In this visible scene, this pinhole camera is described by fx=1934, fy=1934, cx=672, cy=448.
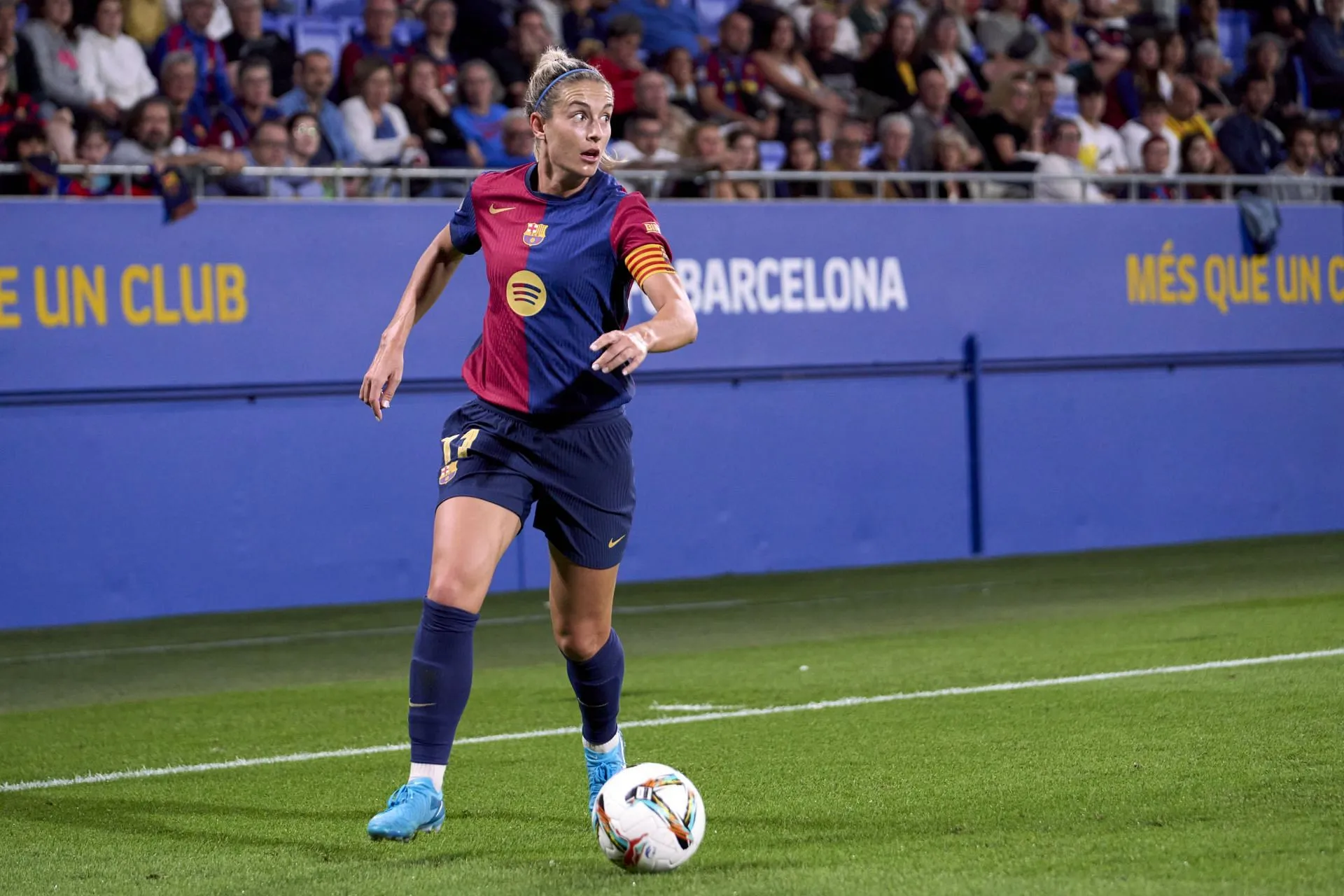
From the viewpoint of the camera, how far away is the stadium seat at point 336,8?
15.7 metres

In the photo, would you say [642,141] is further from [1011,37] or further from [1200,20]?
[1200,20]

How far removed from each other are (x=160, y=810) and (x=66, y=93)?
8001 millimetres

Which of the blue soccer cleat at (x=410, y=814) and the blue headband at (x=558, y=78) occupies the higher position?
the blue headband at (x=558, y=78)

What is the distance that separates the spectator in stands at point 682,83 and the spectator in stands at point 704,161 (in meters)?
0.54

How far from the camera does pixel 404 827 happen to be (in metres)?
4.95

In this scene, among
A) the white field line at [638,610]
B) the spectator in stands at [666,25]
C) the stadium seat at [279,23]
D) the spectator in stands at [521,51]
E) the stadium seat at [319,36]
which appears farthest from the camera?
the spectator in stands at [666,25]

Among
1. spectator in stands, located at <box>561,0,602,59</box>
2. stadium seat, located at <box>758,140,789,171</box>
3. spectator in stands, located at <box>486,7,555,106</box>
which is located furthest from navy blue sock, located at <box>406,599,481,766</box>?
stadium seat, located at <box>758,140,789,171</box>

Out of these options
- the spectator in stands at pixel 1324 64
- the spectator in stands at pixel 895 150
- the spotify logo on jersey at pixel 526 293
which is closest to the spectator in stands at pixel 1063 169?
the spectator in stands at pixel 895 150

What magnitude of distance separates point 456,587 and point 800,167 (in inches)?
415

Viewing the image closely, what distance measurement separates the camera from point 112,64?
1316 cm

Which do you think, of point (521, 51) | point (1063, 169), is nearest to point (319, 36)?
point (521, 51)

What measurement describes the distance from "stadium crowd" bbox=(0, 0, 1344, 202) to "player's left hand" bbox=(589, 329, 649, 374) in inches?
269

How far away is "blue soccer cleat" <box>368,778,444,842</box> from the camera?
494cm

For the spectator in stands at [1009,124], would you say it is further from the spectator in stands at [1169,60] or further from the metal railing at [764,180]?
the spectator in stands at [1169,60]
